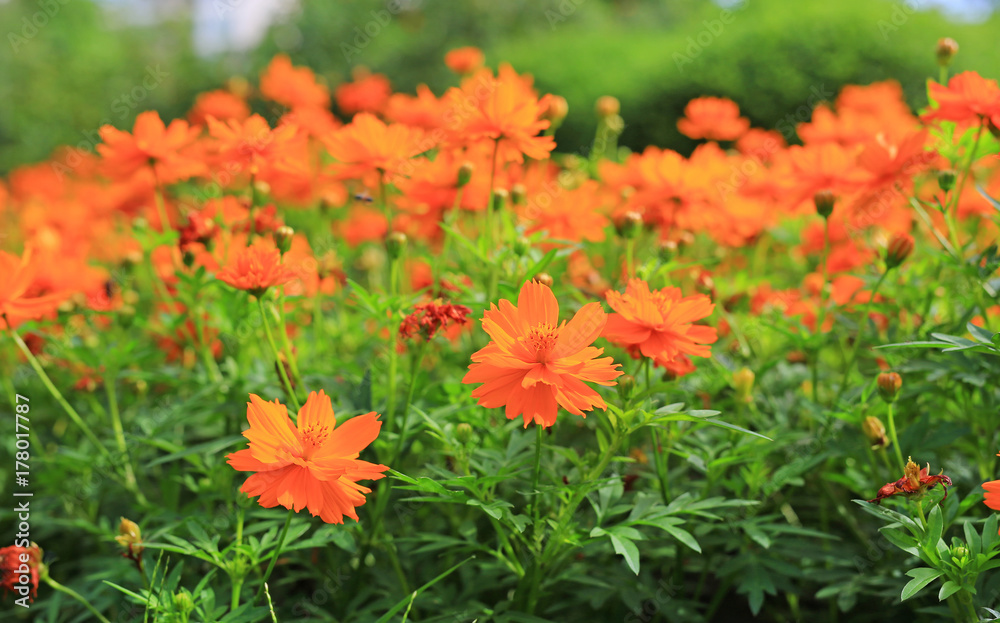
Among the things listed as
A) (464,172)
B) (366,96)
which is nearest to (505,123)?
(464,172)

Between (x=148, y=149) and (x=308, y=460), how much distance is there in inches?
41.1

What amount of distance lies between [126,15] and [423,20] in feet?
33.6

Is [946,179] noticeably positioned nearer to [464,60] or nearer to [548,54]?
[464,60]

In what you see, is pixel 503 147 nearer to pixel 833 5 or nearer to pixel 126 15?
pixel 833 5

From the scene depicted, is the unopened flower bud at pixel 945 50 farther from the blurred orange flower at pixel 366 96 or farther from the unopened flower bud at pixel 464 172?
the blurred orange flower at pixel 366 96

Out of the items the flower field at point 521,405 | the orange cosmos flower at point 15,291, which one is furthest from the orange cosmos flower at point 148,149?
the orange cosmos flower at point 15,291

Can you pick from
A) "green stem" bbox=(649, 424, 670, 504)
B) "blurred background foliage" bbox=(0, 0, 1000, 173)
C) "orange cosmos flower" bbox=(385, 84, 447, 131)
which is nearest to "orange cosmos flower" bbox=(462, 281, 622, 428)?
"green stem" bbox=(649, 424, 670, 504)

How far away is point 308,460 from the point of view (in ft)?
3.37

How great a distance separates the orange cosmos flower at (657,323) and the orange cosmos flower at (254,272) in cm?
54

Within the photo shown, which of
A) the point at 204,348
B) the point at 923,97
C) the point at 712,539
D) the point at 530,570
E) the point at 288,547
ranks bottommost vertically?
the point at 923,97

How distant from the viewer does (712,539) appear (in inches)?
57.3

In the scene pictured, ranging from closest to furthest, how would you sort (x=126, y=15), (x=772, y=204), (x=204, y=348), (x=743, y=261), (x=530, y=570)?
(x=530, y=570), (x=204, y=348), (x=772, y=204), (x=743, y=261), (x=126, y=15)

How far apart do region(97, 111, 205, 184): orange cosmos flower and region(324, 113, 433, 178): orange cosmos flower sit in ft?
1.35

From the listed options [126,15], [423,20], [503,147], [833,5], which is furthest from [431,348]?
[126,15]
